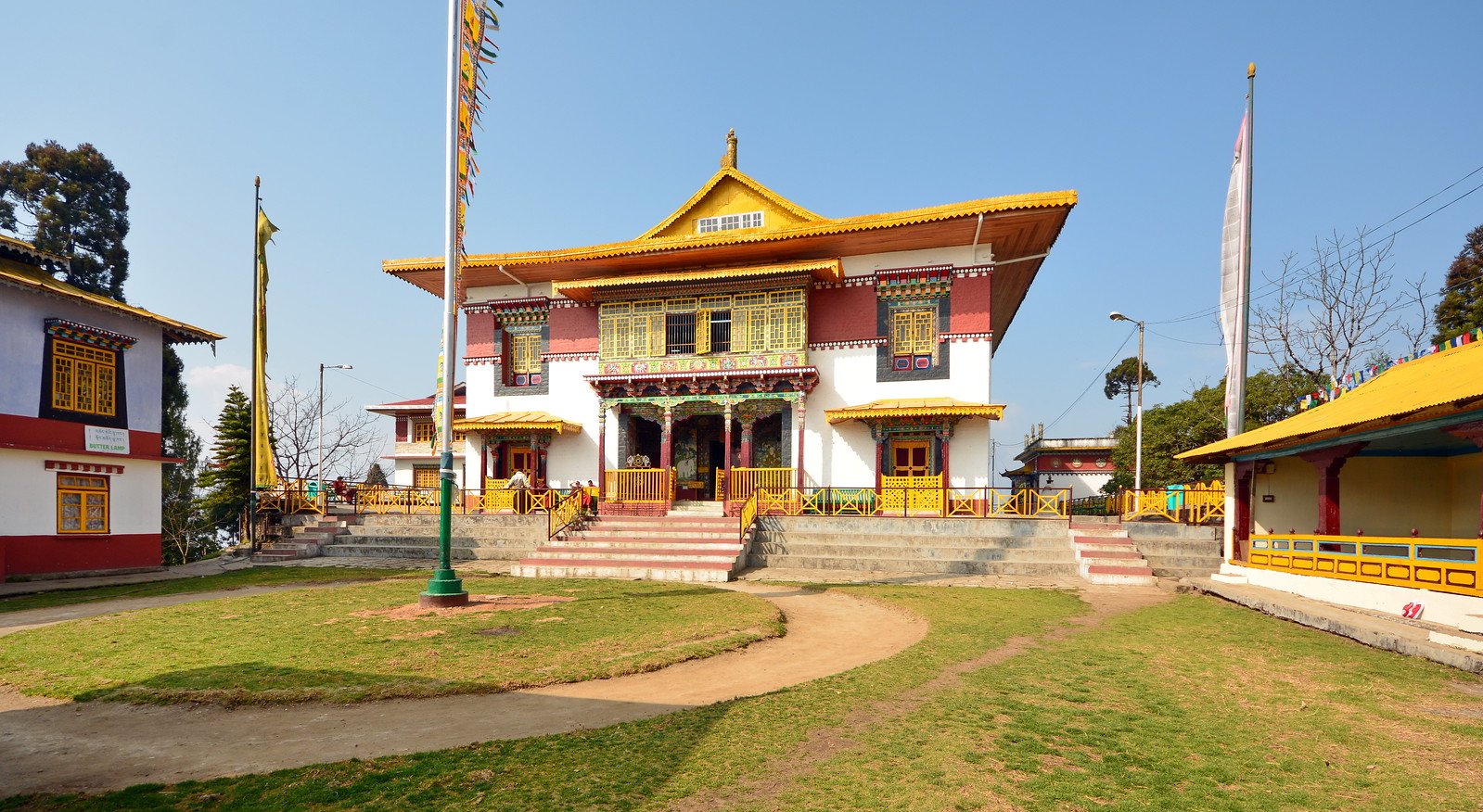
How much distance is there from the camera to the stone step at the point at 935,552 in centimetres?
1634

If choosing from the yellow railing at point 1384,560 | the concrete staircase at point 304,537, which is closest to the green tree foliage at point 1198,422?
the yellow railing at point 1384,560

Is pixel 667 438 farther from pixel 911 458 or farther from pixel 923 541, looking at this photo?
pixel 923 541

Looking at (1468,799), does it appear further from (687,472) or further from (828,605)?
(687,472)

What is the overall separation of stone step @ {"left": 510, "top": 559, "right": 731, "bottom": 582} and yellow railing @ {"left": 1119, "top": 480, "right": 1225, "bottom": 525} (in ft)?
35.5

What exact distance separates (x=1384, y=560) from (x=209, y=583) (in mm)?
22816

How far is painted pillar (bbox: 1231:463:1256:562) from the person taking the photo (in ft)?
51.5

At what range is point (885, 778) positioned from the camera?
4.42m

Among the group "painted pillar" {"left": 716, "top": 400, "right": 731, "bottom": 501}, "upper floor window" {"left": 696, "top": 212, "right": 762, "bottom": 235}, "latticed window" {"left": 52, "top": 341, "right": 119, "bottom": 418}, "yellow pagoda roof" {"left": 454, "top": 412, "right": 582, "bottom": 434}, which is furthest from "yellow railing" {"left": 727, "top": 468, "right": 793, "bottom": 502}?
"latticed window" {"left": 52, "top": 341, "right": 119, "bottom": 418}

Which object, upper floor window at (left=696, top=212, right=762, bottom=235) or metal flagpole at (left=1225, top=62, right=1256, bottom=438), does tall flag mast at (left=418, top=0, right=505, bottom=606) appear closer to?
upper floor window at (left=696, top=212, right=762, bottom=235)

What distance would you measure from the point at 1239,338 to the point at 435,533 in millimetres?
22165

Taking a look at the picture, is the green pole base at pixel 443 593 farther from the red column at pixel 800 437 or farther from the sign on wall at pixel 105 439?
the sign on wall at pixel 105 439

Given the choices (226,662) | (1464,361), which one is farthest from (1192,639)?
(226,662)

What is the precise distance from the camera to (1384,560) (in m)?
11.1

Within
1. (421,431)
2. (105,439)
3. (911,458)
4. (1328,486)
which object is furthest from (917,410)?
(421,431)
